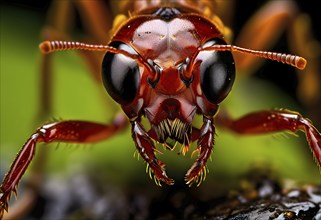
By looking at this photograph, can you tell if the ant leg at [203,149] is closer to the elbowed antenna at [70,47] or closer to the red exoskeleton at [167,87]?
the red exoskeleton at [167,87]

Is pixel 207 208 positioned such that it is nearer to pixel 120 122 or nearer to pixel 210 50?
pixel 210 50

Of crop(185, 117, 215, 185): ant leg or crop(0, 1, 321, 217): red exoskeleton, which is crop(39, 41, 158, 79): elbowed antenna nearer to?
crop(0, 1, 321, 217): red exoskeleton

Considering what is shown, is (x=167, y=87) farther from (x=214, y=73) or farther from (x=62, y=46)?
(x=62, y=46)

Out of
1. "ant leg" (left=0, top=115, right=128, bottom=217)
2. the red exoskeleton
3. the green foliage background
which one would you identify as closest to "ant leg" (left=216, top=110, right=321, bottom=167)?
the red exoskeleton

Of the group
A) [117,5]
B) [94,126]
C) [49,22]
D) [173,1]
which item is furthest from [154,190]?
[49,22]

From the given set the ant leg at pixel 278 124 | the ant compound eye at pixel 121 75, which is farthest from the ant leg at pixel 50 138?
the ant leg at pixel 278 124

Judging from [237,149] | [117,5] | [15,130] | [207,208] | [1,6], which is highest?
[1,6]

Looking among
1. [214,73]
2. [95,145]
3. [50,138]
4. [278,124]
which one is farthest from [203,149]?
[95,145]
